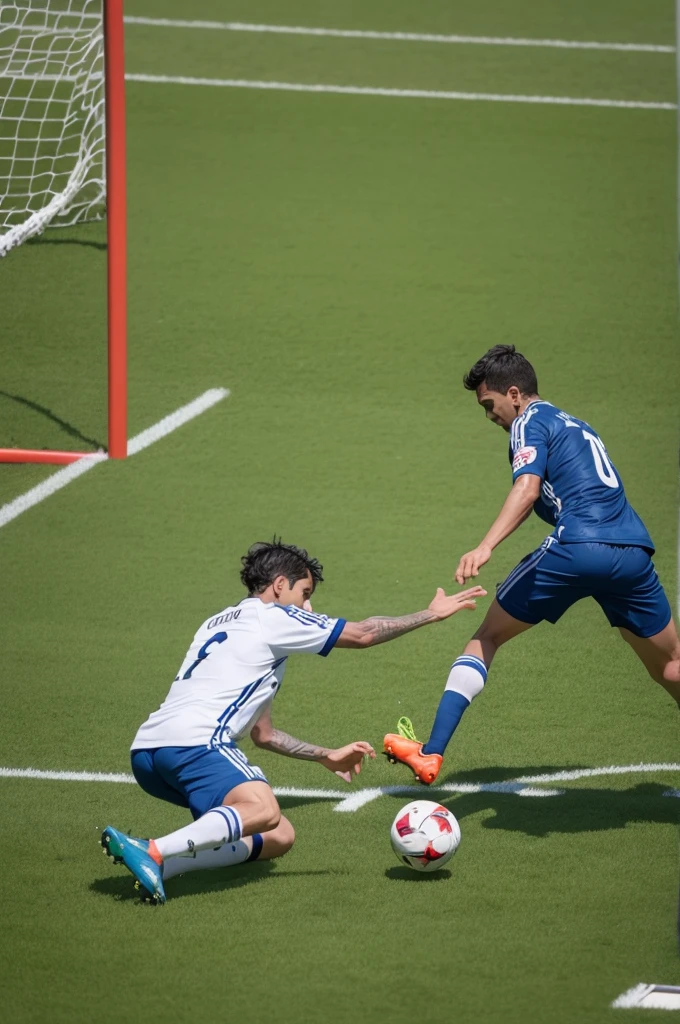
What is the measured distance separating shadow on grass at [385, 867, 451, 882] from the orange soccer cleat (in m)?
0.41

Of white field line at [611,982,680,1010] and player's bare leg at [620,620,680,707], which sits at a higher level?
player's bare leg at [620,620,680,707]

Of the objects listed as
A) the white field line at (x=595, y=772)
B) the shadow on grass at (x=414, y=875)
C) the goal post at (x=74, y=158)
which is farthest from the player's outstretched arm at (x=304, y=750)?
the goal post at (x=74, y=158)

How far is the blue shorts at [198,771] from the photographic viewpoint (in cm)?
588

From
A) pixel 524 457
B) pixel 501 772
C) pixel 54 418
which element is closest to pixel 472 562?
pixel 524 457

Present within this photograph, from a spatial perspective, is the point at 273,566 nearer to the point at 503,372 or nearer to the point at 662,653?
the point at 503,372

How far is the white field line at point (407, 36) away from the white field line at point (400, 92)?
1.70m

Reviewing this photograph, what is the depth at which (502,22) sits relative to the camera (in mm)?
20359

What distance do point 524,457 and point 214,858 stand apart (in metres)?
2.24

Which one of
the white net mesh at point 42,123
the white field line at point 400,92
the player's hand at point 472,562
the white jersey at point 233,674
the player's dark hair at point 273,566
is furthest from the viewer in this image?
the white field line at point 400,92

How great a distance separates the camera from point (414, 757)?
6492 mm

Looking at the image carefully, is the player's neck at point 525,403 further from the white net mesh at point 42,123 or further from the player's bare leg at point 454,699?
the white net mesh at point 42,123

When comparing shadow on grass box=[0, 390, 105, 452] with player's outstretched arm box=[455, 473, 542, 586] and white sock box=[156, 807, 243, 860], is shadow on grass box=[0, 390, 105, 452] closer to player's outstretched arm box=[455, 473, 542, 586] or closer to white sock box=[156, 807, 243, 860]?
player's outstretched arm box=[455, 473, 542, 586]

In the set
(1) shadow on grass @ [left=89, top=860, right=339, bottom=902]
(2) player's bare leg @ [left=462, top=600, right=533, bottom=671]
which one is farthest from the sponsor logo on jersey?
(1) shadow on grass @ [left=89, top=860, right=339, bottom=902]

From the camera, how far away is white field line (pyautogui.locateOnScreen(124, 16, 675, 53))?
64.1 feet
